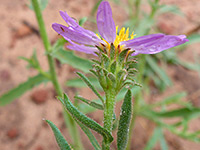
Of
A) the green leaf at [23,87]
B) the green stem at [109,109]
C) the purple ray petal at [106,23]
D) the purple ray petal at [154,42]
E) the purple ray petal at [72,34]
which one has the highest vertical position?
the green leaf at [23,87]

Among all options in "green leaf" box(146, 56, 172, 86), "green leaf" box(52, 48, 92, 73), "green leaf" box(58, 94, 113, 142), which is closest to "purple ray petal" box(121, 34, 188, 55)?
"green leaf" box(58, 94, 113, 142)

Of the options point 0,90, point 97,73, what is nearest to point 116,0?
point 0,90

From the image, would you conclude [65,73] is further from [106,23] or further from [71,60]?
[106,23]

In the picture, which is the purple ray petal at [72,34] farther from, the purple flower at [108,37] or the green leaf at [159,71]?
the green leaf at [159,71]

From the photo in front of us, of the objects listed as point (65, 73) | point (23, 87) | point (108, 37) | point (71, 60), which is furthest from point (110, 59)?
point (65, 73)

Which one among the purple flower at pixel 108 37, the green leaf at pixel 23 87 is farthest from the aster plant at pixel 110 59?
the green leaf at pixel 23 87

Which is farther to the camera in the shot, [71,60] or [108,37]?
[71,60]

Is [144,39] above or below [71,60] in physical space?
below

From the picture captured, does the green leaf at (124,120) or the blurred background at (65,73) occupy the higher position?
the blurred background at (65,73)
